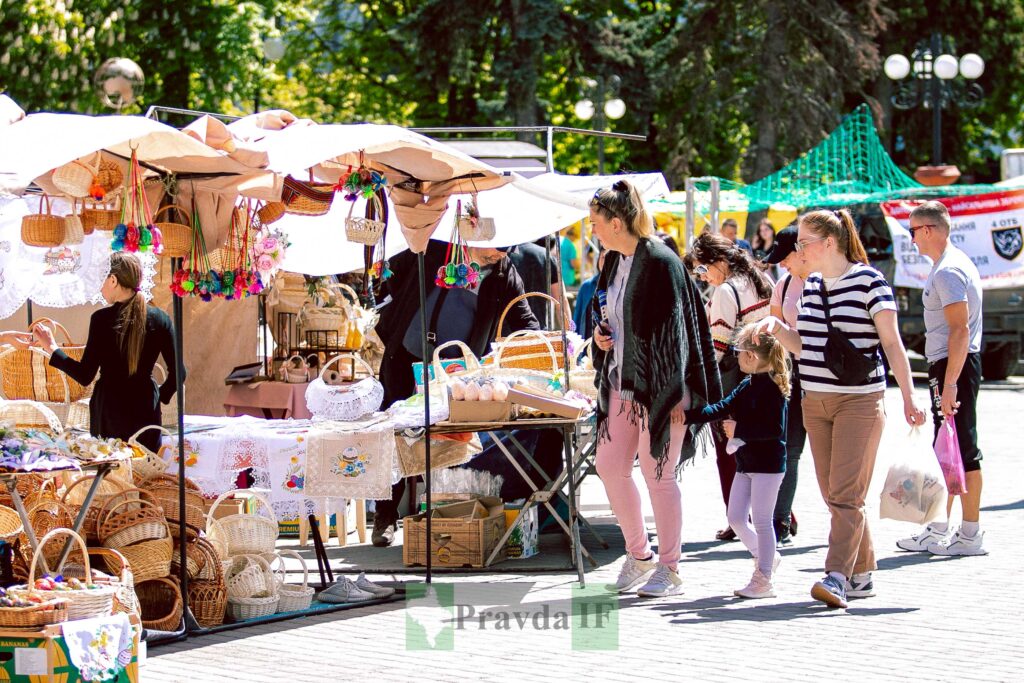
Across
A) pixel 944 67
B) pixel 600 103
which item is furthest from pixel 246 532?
pixel 600 103

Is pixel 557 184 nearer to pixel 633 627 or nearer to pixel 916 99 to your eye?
pixel 633 627

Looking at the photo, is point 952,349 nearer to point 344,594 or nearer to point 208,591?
point 344,594

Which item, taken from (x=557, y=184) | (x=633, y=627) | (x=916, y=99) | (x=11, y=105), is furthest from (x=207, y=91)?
(x=633, y=627)

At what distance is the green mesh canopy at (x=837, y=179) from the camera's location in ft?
58.2

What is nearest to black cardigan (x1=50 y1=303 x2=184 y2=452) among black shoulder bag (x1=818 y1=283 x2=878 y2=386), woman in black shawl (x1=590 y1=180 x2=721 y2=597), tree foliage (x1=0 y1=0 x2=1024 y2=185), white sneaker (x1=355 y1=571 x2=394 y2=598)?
white sneaker (x1=355 y1=571 x2=394 y2=598)

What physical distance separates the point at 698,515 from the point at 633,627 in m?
3.22

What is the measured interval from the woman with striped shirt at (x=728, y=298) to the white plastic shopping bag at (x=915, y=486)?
3.77 feet

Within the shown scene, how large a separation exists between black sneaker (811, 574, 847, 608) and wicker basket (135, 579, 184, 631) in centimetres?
285

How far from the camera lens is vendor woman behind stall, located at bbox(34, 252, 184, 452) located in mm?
7285

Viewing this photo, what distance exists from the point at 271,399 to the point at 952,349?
15.8ft

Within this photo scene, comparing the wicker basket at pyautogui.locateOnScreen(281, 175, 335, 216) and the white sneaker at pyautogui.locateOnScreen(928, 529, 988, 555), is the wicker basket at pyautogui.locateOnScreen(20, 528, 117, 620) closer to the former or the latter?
the wicker basket at pyautogui.locateOnScreen(281, 175, 335, 216)

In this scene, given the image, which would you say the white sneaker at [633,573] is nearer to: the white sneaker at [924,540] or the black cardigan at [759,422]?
the black cardigan at [759,422]

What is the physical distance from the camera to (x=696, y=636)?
6.27 m

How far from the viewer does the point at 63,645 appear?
510 cm
